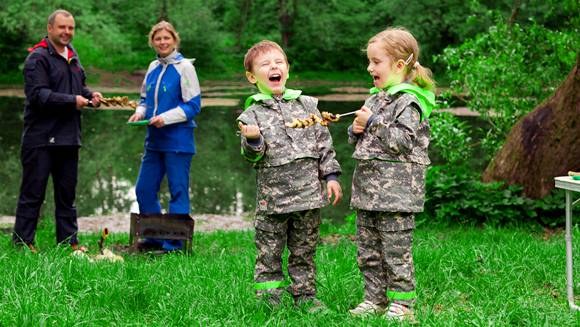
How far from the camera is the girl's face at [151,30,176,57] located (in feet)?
23.6

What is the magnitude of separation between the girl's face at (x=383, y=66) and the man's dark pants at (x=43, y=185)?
3.43 m

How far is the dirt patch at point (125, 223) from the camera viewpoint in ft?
32.6

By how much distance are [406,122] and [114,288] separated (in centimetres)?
178

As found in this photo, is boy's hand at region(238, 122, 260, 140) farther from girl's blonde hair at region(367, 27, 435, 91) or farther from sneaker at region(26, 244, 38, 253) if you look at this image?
sneaker at region(26, 244, 38, 253)

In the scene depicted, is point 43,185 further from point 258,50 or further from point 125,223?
point 125,223

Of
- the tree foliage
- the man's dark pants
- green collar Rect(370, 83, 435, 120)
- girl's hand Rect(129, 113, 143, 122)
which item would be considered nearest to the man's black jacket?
the man's dark pants

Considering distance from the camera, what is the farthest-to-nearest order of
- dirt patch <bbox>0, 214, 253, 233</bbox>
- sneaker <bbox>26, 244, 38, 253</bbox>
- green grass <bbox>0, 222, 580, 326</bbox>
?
dirt patch <bbox>0, 214, 253, 233</bbox> < sneaker <bbox>26, 244, 38, 253</bbox> < green grass <bbox>0, 222, 580, 326</bbox>

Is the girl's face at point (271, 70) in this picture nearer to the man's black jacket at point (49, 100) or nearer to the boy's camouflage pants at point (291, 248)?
the boy's camouflage pants at point (291, 248)

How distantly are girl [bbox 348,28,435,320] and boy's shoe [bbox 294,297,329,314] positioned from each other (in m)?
0.17

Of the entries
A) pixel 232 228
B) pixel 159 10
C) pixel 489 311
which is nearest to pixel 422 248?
pixel 489 311

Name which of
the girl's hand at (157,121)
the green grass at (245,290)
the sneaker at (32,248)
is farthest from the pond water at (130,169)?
the green grass at (245,290)

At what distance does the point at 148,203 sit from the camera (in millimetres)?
7555

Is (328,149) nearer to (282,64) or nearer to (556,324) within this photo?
(282,64)

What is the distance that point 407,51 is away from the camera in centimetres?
441
